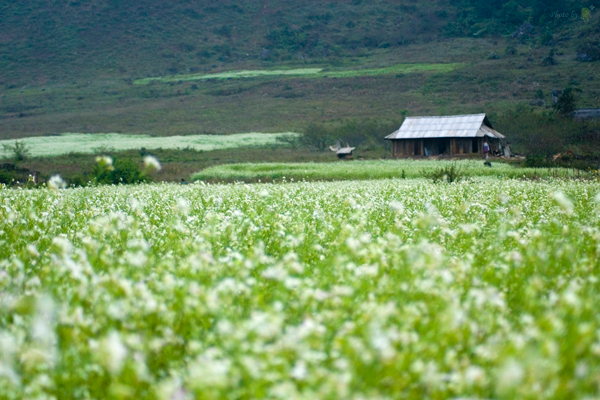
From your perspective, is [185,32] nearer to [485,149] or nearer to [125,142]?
[125,142]

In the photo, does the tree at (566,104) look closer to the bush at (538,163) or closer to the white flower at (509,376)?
the bush at (538,163)

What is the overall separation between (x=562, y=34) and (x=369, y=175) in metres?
123

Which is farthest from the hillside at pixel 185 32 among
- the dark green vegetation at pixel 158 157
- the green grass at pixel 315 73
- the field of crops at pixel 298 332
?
the field of crops at pixel 298 332

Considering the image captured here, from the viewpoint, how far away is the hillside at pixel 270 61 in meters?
97.5

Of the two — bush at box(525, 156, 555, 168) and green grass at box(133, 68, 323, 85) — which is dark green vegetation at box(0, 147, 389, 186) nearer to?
bush at box(525, 156, 555, 168)

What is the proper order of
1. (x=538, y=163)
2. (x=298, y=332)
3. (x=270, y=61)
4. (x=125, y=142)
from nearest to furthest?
(x=298, y=332), (x=538, y=163), (x=125, y=142), (x=270, y=61)

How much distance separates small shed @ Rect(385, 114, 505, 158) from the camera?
181ft

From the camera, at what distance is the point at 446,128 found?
2222 inches

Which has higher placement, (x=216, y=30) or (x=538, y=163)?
(x=216, y=30)

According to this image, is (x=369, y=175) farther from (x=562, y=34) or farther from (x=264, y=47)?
(x=264, y=47)

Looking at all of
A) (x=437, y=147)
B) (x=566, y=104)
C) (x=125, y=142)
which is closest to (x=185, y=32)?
(x=125, y=142)

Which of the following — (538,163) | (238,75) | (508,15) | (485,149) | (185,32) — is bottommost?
(485,149)

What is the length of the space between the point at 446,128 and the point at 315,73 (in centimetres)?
8318

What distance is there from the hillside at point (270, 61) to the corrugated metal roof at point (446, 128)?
2887cm
